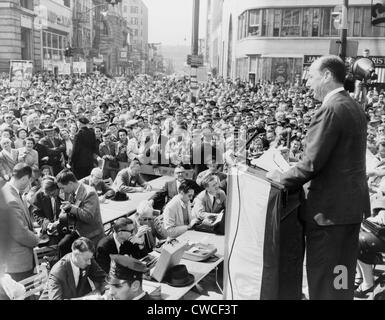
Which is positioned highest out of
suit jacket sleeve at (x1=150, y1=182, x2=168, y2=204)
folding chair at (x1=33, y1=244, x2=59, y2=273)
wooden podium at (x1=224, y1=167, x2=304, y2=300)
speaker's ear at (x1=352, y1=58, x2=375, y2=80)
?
speaker's ear at (x1=352, y1=58, x2=375, y2=80)

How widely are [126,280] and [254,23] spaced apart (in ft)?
139

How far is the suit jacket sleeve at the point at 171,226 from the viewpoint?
6613mm

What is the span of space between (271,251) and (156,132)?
31.7 ft

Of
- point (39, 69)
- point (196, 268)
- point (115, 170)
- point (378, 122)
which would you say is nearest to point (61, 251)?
point (196, 268)

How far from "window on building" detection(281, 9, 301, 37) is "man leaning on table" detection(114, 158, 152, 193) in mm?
34548

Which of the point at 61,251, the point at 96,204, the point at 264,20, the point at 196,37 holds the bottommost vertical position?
the point at 61,251

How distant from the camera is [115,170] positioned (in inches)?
435

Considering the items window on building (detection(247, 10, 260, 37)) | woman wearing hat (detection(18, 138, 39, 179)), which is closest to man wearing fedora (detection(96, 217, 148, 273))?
woman wearing hat (detection(18, 138, 39, 179))

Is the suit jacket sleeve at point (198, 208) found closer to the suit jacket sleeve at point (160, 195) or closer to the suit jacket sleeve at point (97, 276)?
the suit jacket sleeve at point (160, 195)

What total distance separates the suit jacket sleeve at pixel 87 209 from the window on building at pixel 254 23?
39225mm

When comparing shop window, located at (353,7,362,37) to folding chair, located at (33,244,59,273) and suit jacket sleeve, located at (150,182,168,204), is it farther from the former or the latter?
folding chair, located at (33,244,59,273)

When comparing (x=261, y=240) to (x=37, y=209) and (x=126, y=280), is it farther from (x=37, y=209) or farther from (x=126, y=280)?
(x=37, y=209)

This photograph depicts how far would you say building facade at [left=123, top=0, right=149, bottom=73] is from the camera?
111688 millimetres

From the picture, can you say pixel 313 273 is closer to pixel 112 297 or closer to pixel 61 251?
pixel 112 297
